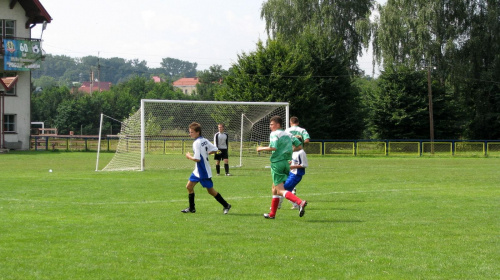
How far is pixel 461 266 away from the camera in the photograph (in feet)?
23.5

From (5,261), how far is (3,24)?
4471 cm

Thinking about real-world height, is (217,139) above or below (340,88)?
below

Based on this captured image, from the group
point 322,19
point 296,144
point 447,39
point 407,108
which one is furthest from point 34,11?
point 296,144

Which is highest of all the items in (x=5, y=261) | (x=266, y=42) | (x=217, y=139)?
(x=266, y=42)

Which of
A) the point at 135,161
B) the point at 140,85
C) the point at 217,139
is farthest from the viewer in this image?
the point at 140,85

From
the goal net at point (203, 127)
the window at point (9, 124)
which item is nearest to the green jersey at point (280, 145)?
the goal net at point (203, 127)

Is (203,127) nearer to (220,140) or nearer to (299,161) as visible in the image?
(220,140)

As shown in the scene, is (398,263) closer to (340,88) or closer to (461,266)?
(461,266)

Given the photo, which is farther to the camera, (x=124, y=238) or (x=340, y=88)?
(x=340, y=88)

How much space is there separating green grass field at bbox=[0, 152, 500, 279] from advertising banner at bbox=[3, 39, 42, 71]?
32.9 m

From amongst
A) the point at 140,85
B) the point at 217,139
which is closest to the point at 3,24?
the point at 217,139

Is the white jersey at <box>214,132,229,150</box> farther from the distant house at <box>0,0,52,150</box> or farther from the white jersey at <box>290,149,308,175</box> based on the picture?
the distant house at <box>0,0,52,150</box>

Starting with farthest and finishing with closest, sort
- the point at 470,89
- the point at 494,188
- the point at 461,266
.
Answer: the point at 470,89 → the point at 494,188 → the point at 461,266

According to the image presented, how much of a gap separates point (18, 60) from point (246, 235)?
42.4 meters
